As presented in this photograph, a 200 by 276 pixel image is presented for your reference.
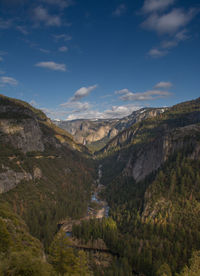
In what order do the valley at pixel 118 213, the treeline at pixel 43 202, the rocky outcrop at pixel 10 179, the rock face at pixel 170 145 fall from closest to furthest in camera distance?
the valley at pixel 118 213, the treeline at pixel 43 202, the rocky outcrop at pixel 10 179, the rock face at pixel 170 145

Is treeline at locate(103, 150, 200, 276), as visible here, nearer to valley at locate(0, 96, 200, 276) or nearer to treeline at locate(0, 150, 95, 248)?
valley at locate(0, 96, 200, 276)

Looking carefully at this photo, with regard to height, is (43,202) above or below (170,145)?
below

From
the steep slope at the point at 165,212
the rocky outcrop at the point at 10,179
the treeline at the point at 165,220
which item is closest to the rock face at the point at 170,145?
the steep slope at the point at 165,212

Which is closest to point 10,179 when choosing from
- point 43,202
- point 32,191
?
point 32,191

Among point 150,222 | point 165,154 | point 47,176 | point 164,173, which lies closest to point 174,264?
point 150,222

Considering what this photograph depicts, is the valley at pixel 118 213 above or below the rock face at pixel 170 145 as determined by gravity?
below

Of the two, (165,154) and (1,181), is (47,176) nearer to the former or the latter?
(1,181)

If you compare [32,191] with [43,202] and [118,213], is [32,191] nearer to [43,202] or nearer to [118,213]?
[43,202]

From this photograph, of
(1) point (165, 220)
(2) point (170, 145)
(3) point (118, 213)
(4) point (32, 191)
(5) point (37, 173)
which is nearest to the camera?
(1) point (165, 220)

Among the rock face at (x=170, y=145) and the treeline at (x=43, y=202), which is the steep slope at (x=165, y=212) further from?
the treeline at (x=43, y=202)

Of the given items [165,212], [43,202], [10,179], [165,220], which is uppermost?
[10,179]

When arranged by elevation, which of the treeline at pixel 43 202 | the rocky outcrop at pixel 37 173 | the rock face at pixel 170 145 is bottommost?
the treeline at pixel 43 202
